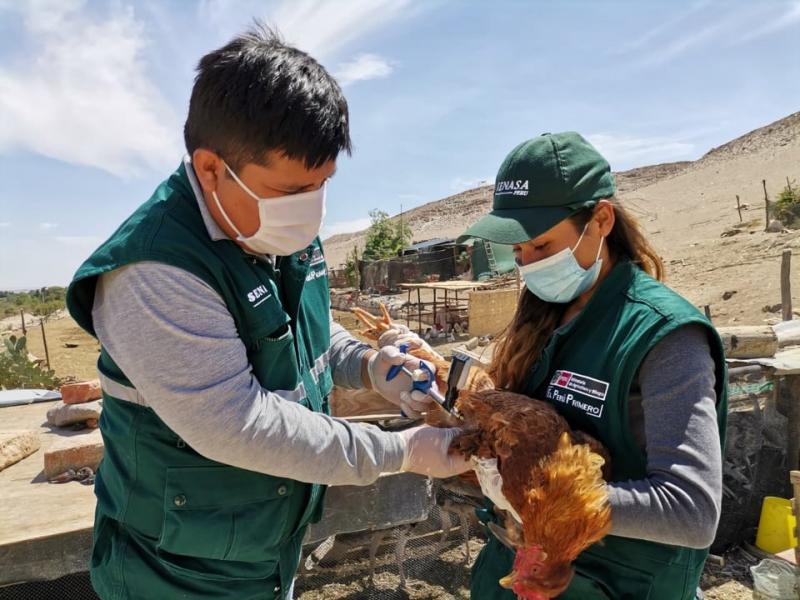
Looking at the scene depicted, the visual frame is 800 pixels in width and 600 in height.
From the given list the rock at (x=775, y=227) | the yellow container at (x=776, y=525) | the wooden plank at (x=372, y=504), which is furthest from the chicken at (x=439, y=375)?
the rock at (x=775, y=227)

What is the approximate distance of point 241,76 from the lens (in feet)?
4.58

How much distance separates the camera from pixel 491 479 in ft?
5.70

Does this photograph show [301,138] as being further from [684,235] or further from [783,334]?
[684,235]

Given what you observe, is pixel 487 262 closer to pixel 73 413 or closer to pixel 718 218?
pixel 718 218

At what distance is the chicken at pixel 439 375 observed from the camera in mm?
2154

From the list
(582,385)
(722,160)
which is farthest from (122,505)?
(722,160)

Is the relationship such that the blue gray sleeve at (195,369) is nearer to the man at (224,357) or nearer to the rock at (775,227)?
the man at (224,357)

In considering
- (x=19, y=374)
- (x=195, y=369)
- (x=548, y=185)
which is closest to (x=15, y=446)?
(x=195, y=369)

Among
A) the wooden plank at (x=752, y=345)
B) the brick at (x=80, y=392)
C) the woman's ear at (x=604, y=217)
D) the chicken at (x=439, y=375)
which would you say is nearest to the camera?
the woman's ear at (x=604, y=217)

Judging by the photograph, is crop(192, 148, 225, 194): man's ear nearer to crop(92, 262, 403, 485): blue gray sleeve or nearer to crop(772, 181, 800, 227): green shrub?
crop(92, 262, 403, 485): blue gray sleeve

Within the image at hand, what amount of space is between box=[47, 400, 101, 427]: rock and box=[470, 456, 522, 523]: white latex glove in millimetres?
3634

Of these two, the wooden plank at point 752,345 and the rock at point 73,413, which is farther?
the wooden plank at point 752,345

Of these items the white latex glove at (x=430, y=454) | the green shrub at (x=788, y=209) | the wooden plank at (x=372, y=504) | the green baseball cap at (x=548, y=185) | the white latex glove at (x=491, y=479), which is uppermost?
the green shrub at (x=788, y=209)

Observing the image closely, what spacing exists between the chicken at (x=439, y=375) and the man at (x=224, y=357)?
37 centimetres
